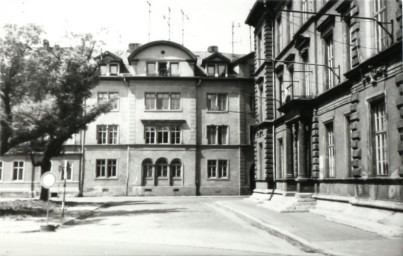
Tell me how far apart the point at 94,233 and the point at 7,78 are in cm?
862

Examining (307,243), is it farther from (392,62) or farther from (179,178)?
(179,178)

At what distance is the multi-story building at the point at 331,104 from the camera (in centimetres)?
1338

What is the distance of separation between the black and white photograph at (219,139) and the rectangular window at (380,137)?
50 millimetres

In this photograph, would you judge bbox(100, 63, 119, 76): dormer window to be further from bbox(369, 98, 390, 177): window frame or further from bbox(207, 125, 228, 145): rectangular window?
bbox(369, 98, 390, 177): window frame

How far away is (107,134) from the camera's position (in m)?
43.8

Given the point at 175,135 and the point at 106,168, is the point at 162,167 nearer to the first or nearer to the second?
the point at 175,135

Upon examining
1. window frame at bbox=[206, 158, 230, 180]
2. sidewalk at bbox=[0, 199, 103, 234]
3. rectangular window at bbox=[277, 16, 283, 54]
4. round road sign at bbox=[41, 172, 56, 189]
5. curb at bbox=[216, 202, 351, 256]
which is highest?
rectangular window at bbox=[277, 16, 283, 54]

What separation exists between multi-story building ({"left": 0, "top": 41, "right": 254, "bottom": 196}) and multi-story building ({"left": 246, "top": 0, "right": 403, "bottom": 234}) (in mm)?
11491

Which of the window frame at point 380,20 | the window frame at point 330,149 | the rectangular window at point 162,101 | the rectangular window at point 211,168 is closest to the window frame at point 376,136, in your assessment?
the window frame at point 380,20

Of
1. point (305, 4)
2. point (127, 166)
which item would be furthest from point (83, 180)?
point (305, 4)

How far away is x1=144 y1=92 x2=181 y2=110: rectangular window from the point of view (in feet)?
144

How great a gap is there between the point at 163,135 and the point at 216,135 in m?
5.27

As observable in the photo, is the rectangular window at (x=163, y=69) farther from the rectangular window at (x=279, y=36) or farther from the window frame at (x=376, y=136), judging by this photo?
the window frame at (x=376, y=136)

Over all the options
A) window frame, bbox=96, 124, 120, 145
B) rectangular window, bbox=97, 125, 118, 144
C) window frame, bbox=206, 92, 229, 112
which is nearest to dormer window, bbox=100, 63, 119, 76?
window frame, bbox=96, 124, 120, 145
